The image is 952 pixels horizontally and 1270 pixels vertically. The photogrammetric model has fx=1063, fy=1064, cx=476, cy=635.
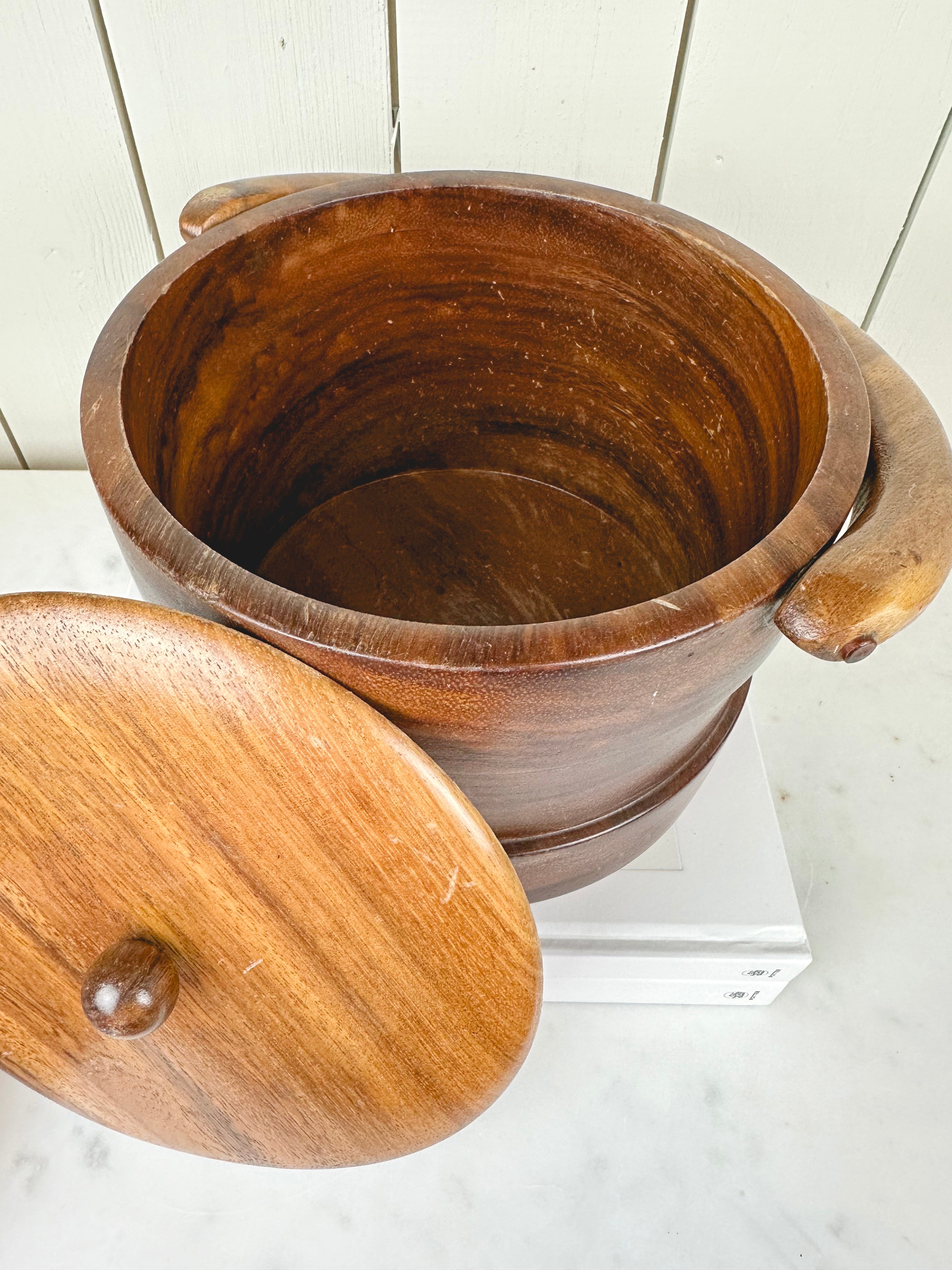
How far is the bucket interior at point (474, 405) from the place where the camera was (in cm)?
52

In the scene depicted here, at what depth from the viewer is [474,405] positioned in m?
0.66

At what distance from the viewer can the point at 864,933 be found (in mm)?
652

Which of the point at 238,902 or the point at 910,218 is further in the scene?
the point at 910,218

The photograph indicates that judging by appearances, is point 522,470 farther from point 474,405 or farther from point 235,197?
point 235,197

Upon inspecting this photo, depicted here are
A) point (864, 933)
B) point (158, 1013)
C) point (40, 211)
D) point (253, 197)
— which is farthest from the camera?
point (40, 211)

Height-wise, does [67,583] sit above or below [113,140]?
below

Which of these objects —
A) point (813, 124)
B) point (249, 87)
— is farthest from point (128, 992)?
point (813, 124)

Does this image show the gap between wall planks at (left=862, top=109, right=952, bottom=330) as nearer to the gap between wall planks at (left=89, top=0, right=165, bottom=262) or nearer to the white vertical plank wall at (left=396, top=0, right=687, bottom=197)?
the white vertical plank wall at (left=396, top=0, right=687, bottom=197)

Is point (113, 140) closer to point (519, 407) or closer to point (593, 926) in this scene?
point (519, 407)

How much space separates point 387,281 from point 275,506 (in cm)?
15

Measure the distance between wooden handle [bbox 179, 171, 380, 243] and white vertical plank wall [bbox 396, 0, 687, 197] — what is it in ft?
0.60

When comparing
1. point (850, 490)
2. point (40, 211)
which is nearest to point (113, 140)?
point (40, 211)

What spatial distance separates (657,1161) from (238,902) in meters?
0.30

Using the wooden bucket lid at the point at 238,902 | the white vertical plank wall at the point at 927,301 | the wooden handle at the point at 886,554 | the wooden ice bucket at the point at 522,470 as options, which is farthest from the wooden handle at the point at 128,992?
the white vertical plank wall at the point at 927,301
